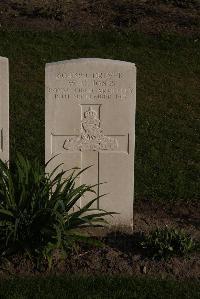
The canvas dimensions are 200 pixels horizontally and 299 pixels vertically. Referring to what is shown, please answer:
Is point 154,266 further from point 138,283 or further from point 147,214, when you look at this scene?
point 147,214

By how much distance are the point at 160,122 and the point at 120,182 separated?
4003mm

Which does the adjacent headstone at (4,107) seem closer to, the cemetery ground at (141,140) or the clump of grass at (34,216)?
the clump of grass at (34,216)

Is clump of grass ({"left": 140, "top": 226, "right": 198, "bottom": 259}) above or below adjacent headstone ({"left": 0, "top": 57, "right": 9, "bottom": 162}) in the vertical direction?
below

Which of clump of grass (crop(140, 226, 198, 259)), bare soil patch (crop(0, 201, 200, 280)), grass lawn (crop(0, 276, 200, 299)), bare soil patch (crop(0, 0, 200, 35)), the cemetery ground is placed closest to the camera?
grass lawn (crop(0, 276, 200, 299))

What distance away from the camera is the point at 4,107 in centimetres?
591

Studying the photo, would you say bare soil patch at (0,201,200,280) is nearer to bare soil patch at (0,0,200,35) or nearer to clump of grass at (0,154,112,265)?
clump of grass at (0,154,112,265)

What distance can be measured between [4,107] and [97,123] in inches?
38.3

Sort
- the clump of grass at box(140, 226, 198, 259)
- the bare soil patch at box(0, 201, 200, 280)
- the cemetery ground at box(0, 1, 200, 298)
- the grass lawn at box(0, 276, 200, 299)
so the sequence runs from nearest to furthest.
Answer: the grass lawn at box(0, 276, 200, 299) → the cemetery ground at box(0, 1, 200, 298) → the bare soil patch at box(0, 201, 200, 280) → the clump of grass at box(140, 226, 198, 259)

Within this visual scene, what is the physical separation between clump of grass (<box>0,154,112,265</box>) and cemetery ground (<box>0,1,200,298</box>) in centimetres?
22

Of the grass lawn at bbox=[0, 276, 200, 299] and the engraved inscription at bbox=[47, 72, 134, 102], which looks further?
the engraved inscription at bbox=[47, 72, 134, 102]

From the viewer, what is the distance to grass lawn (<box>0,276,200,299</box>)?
482 cm

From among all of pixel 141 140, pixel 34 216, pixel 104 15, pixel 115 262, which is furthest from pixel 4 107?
pixel 104 15

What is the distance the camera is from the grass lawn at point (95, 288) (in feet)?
15.8

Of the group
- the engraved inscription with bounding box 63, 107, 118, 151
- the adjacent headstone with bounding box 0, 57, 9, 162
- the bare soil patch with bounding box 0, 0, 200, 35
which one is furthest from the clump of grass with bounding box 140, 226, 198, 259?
the bare soil patch with bounding box 0, 0, 200, 35
